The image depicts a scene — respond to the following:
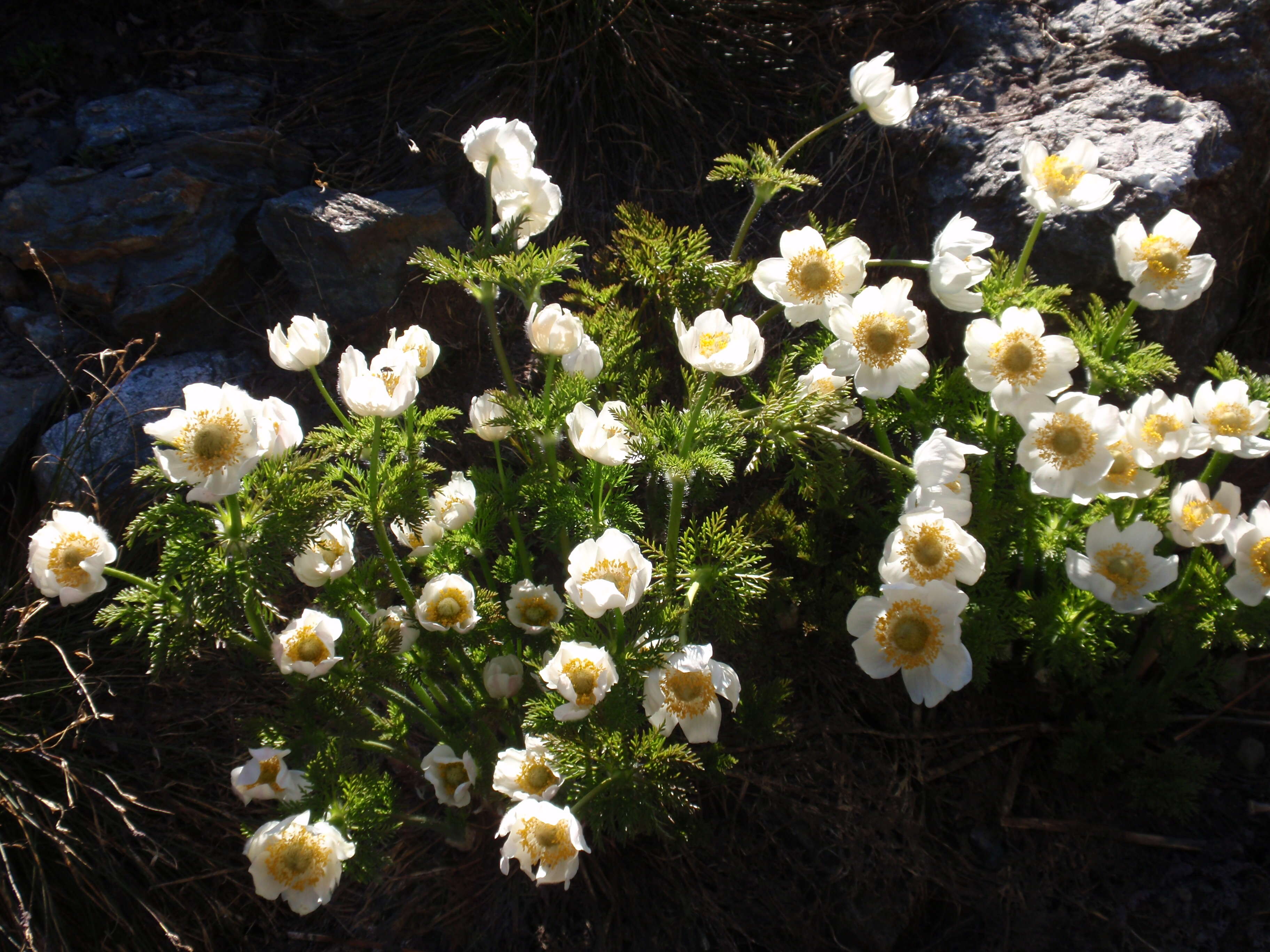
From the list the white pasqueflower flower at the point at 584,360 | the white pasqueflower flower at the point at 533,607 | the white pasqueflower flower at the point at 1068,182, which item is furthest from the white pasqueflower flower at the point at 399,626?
the white pasqueflower flower at the point at 1068,182

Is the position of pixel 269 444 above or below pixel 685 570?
above

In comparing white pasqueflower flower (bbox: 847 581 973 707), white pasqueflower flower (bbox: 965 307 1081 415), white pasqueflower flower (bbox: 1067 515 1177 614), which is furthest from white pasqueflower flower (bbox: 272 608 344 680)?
white pasqueflower flower (bbox: 1067 515 1177 614)

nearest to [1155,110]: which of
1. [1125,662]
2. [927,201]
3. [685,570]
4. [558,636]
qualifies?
[927,201]

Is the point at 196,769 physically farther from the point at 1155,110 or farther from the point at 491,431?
the point at 1155,110

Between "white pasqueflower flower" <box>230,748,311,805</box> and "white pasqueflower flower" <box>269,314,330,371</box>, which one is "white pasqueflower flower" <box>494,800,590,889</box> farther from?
"white pasqueflower flower" <box>269,314,330,371</box>

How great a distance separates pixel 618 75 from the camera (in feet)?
9.20

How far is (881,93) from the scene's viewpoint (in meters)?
1.73

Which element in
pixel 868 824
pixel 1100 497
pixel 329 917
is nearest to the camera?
pixel 1100 497

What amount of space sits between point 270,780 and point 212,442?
639 mm

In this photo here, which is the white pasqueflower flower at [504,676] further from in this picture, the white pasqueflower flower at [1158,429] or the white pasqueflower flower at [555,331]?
the white pasqueflower flower at [1158,429]

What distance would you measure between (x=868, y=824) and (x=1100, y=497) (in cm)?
86

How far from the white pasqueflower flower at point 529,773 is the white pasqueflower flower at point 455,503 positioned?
1.42ft

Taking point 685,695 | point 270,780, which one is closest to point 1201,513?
point 685,695

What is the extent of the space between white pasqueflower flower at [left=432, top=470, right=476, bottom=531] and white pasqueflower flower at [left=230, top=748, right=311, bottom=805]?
1.62 ft
